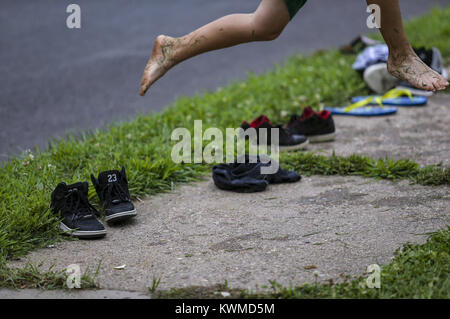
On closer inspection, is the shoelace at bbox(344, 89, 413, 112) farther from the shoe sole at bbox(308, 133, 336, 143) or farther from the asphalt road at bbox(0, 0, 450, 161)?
the asphalt road at bbox(0, 0, 450, 161)

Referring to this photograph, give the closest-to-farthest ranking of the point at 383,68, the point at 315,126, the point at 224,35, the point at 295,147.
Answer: the point at 224,35 → the point at 295,147 → the point at 315,126 → the point at 383,68

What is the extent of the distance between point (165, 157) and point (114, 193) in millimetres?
824

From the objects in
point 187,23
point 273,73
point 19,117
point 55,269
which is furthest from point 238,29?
point 187,23

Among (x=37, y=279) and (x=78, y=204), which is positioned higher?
(x=78, y=204)

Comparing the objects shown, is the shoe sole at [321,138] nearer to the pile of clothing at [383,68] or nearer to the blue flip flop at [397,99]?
the blue flip flop at [397,99]

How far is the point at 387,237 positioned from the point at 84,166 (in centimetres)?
196

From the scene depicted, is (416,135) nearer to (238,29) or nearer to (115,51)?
(238,29)

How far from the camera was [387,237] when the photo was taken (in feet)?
8.78

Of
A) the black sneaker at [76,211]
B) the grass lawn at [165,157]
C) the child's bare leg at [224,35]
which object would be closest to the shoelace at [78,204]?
the black sneaker at [76,211]

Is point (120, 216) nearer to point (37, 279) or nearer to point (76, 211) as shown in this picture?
point (76, 211)

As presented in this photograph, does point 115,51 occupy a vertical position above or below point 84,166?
above

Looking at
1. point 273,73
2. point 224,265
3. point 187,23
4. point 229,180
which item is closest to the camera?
point 224,265

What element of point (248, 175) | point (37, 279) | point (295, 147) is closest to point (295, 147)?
point (295, 147)

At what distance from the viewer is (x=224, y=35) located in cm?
323
